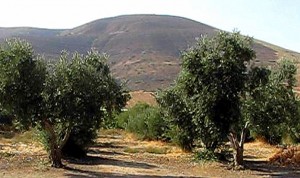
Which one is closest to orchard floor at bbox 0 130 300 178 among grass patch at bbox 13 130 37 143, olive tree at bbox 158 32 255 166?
olive tree at bbox 158 32 255 166

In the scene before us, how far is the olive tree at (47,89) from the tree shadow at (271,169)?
9.64 metres

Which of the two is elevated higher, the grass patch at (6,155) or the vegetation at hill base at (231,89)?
the vegetation at hill base at (231,89)

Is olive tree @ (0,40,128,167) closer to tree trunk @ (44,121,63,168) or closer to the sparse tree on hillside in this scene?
tree trunk @ (44,121,63,168)

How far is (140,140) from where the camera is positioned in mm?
52250

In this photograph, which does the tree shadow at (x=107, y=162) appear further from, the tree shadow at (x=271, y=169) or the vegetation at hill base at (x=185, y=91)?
the tree shadow at (x=271, y=169)

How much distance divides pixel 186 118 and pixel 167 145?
11775 mm

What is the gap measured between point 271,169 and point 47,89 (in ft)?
45.3

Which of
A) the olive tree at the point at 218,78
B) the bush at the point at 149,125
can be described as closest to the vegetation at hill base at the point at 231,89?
the olive tree at the point at 218,78

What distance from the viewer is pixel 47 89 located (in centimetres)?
2475

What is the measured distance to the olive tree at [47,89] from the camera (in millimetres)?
24219

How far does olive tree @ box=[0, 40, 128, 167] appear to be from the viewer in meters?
24.2

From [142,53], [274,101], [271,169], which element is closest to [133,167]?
[271,169]

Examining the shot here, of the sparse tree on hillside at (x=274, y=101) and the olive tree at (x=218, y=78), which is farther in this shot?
the sparse tree on hillside at (x=274, y=101)

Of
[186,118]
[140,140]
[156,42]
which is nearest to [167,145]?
[140,140]
